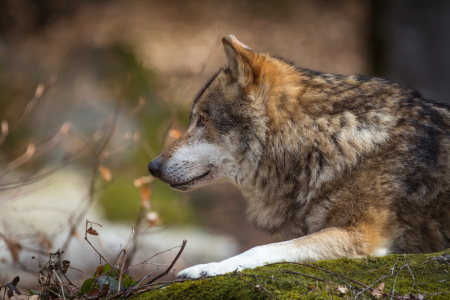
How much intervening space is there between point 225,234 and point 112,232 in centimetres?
239

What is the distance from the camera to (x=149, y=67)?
30.1 ft

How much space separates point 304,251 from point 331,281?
53cm

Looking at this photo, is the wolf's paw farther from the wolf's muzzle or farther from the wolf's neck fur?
the wolf's muzzle

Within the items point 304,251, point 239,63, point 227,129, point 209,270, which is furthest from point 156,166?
point 304,251

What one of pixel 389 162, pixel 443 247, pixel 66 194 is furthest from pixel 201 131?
pixel 66 194

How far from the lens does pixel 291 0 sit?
35.5 feet

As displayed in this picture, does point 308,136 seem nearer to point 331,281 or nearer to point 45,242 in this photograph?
point 331,281

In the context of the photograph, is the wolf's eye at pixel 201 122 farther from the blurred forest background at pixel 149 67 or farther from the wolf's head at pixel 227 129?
the blurred forest background at pixel 149 67

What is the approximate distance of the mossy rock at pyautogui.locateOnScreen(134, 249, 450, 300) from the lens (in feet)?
6.30

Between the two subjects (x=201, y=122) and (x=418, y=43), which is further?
(x=418, y=43)

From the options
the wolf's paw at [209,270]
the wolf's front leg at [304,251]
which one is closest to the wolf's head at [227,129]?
the wolf's front leg at [304,251]

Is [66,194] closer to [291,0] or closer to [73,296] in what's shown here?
[73,296]

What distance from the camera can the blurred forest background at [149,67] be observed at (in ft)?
23.8

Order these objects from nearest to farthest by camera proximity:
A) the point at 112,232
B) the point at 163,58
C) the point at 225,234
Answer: the point at 112,232, the point at 225,234, the point at 163,58
